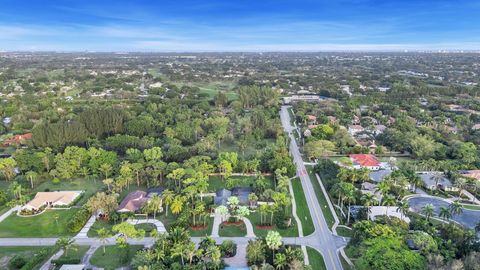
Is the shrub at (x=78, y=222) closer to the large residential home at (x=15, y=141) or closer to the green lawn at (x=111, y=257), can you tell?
the green lawn at (x=111, y=257)

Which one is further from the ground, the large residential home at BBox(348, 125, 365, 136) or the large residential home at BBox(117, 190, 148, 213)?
the large residential home at BBox(348, 125, 365, 136)

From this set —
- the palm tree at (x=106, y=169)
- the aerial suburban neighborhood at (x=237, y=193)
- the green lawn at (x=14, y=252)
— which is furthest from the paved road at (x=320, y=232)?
the palm tree at (x=106, y=169)

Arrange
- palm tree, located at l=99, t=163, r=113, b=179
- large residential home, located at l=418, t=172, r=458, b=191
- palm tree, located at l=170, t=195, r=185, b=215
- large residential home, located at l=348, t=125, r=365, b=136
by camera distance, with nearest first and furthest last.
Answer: palm tree, located at l=170, t=195, r=185, b=215 < large residential home, located at l=418, t=172, r=458, b=191 < palm tree, located at l=99, t=163, r=113, b=179 < large residential home, located at l=348, t=125, r=365, b=136

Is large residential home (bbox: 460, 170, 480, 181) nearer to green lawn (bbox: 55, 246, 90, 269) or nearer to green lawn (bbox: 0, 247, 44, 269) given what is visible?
green lawn (bbox: 55, 246, 90, 269)

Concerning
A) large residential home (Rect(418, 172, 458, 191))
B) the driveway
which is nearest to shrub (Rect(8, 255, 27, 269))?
A: the driveway

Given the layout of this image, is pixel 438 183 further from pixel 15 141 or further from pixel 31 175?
pixel 15 141
